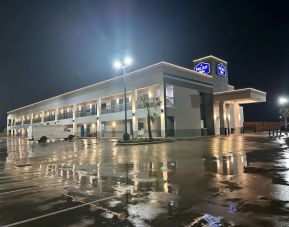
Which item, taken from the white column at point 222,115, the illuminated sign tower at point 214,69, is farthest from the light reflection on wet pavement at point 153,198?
the illuminated sign tower at point 214,69

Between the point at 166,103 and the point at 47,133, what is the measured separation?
2051 centimetres

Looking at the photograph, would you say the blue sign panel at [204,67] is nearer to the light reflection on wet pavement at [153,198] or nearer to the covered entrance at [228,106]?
the covered entrance at [228,106]

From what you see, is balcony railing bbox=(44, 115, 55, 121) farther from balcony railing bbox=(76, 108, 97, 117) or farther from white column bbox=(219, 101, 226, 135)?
white column bbox=(219, 101, 226, 135)

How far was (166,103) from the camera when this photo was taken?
39.6 m

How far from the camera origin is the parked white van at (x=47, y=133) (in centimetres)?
4253

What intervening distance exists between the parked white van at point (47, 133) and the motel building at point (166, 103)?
24.1 feet

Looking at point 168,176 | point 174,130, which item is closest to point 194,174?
point 168,176

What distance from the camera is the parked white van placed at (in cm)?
4253

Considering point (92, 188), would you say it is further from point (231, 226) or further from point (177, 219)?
point (231, 226)

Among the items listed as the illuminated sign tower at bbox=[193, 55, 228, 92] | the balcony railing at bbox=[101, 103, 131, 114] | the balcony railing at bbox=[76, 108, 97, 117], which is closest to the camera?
the balcony railing at bbox=[101, 103, 131, 114]

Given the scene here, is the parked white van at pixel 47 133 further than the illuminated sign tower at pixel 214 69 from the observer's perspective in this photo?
No

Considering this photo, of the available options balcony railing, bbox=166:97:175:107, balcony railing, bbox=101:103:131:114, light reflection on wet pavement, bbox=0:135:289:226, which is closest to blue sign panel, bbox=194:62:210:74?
balcony railing, bbox=166:97:175:107

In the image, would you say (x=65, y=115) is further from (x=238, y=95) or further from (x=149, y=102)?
(x=238, y=95)

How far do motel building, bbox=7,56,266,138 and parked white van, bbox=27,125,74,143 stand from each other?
7.33 meters
